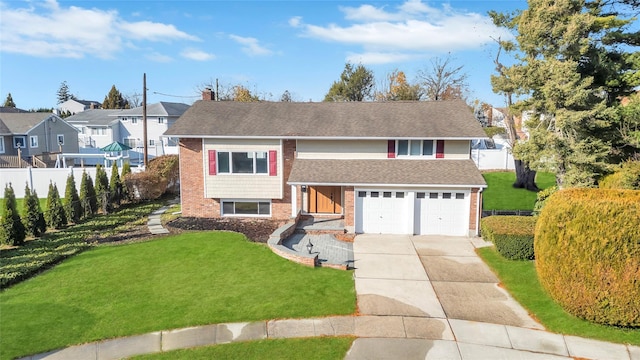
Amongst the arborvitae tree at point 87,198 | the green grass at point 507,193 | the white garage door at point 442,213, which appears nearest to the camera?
the white garage door at point 442,213

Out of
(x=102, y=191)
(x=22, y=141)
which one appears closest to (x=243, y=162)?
(x=102, y=191)

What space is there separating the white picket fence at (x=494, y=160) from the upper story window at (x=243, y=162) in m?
22.9

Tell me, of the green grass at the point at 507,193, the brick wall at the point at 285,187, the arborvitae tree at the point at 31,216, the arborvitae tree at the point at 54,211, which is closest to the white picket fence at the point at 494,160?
the green grass at the point at 507,193

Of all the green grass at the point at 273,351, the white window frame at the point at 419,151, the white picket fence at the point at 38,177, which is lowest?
the green grass at the point at 273,351

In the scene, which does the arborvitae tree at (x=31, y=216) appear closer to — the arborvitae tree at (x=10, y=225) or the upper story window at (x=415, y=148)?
the arborvitae tree at (x=10, y=225)

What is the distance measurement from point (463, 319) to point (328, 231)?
848cm

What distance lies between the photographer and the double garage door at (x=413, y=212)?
1795cm

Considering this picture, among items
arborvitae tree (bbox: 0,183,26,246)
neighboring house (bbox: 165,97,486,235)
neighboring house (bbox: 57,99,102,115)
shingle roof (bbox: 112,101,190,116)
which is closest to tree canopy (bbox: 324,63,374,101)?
shingle roof (bbox: 112,101,190,116)

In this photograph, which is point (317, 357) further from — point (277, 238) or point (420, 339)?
point (277, 238)

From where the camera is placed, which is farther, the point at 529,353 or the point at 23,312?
the point at 23,312

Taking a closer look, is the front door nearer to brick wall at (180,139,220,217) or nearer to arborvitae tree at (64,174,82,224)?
brick wall at (180,139,220,217)

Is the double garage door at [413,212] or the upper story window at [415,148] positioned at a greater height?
the upper story window at [415,148]

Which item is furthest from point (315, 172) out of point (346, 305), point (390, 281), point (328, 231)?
point (346, 305)

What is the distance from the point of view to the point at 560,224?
10.3m
